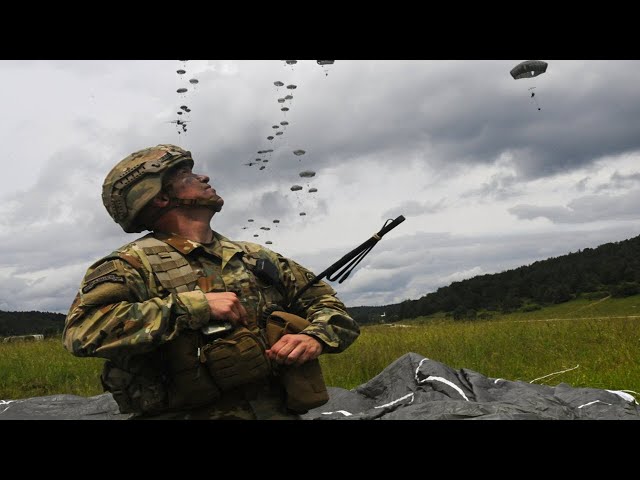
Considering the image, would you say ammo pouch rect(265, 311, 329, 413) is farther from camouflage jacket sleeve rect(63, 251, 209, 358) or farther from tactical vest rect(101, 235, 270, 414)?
camouflage jacket sleeve rect(63, 251, 209, 358)

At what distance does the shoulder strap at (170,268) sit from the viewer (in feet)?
13.5

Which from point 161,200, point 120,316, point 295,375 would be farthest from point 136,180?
point 295,375

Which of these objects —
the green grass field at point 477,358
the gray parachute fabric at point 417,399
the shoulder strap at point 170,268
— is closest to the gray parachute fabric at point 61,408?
the gray parachute fabric at point 417,399

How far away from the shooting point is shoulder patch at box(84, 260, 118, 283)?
13.1ft


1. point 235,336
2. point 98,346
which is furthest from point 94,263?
point 235,336

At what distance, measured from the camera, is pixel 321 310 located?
4.49 m

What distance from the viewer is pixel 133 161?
448cm

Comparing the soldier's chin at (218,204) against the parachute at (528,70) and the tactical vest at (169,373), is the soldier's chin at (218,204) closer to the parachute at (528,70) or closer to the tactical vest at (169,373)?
the tactical vest at (169,373)

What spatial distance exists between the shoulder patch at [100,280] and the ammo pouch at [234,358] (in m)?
0.70

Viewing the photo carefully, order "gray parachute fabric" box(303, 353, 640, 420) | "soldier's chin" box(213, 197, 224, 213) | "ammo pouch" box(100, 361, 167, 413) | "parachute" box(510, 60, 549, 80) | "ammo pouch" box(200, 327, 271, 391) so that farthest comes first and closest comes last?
"parachute" box(510, 60, 549, 80), "gray parachute fabric" box(303, 353, 640, 420), "soldier's chin" box(213, 197, 224, 213), "ammo pouch" box(100, 361, 167, 413), "ammo pouch" box(200, 327, 271, 391)

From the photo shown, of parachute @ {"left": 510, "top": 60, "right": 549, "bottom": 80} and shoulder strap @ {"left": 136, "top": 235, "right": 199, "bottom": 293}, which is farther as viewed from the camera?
parachute @ {"left": 510, "top": 60, "right": 549, "bottom": 80}

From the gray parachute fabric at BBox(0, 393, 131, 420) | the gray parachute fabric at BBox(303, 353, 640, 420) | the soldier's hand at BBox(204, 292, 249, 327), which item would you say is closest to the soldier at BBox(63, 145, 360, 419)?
the soldier's hand at BBox(204, 292, 249, 327)

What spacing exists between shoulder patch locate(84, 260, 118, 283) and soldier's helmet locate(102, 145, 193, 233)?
1.56 feet
